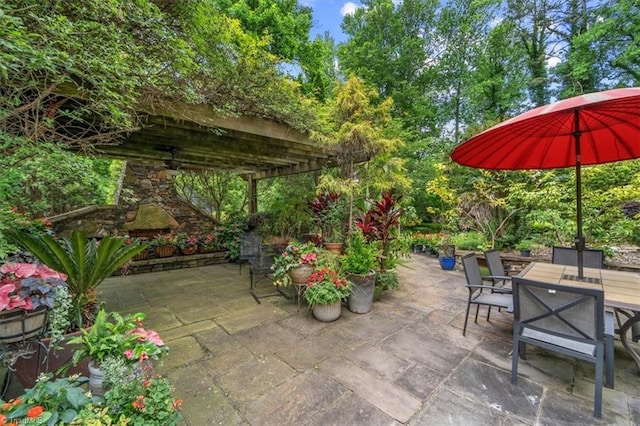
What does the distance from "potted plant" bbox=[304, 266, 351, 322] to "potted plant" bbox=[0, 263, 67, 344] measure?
197cm

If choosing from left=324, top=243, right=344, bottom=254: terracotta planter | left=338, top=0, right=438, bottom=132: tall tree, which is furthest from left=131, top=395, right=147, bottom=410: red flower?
left=338, top=0, right=438, bottom=132: tall tree

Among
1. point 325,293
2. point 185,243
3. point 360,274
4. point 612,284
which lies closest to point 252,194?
point 185,243

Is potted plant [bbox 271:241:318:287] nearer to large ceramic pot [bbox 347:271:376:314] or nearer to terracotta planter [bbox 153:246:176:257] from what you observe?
large ceramic pot [bbox 347:271:376:314]

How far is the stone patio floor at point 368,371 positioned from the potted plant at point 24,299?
90 cm

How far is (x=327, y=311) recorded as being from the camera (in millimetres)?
2758

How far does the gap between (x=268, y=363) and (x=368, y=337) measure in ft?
3.11

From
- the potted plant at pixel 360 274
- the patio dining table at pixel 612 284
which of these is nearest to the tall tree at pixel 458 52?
the patio dining table at pixel 612 284

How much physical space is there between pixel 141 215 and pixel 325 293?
5025mm

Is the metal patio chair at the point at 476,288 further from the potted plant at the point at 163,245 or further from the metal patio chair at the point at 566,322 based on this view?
the potted plant at the point at 163,245

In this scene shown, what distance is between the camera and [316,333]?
253 cm

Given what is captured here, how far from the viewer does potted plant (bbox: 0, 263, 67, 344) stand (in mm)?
1309

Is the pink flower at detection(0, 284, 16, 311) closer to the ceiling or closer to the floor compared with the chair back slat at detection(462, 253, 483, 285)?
closer to the ceiling

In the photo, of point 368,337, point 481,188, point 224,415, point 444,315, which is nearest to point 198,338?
point 224,415

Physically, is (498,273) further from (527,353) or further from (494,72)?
(494,72)
